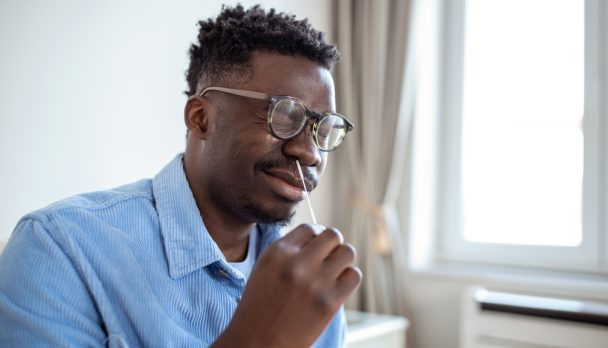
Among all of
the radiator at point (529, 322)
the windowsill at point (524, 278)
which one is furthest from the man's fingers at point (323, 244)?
the windowsill at point (524, 278)

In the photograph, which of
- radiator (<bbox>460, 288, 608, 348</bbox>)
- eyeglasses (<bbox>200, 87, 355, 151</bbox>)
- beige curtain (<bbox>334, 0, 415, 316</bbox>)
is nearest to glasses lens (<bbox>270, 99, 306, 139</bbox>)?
eyeglasses (<bbox>200, 87, 355, 151</bbox>)

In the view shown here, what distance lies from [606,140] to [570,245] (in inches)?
17.5

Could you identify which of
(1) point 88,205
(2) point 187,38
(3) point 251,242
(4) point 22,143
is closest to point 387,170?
(2) point 187,38

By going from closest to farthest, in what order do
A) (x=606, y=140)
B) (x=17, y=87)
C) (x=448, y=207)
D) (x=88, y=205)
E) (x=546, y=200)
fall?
1. (x=88, y=205)
2. (x=17, y=87)
3. (x=606, y=140)
4. (x=546, y=200)
5. (x=448, y=207)

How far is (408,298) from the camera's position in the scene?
246 cm

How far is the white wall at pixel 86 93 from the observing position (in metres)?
1.42

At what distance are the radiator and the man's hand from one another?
1412 mm

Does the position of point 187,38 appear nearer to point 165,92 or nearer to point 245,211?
point 165,92

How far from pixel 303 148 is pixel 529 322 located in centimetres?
131

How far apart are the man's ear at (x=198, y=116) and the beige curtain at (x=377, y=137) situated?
140cm

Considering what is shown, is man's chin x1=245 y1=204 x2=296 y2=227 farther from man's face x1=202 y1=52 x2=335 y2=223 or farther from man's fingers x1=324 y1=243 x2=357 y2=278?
man's fingers x1=324 y1=243 x2=357 y2=278

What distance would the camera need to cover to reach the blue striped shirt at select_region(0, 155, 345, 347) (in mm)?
799

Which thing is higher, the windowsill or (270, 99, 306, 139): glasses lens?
(270, 99, 306, 139): glasses lens

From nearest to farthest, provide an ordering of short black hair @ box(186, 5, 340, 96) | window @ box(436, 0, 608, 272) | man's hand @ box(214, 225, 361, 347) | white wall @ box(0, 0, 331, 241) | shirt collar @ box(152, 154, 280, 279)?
man's hand @ box(214, 225, 361, 347)
shirt collar @ box(152, 154, 280, 279)
short black hair @ box(186, 5, 340, 96)
white wall @ box(0, 0, 331, 241)
window @ box(436, 0, 608, 272)
